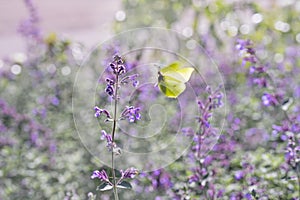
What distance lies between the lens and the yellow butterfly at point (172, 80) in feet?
7.73

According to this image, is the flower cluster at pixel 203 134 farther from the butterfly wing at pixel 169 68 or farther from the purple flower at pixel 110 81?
the purple flower at pixel 110 81

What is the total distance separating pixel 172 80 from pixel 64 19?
28.1 ft

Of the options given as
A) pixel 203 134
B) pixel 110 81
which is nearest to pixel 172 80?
pixel 110 81

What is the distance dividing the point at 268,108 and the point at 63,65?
1883mm

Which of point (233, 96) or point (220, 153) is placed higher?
point (233, 96)

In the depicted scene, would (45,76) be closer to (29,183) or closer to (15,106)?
(15,106)

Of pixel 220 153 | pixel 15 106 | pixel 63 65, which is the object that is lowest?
pixel 220 153

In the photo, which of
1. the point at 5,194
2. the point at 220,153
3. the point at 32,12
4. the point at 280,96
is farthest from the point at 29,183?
the point at 32,12

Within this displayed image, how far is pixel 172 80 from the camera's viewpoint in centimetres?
236

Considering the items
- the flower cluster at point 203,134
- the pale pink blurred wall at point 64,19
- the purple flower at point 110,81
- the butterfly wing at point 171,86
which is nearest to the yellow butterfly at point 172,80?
the butterfly wing at point 171,86

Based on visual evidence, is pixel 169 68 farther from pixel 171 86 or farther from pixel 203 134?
pixel 203 134

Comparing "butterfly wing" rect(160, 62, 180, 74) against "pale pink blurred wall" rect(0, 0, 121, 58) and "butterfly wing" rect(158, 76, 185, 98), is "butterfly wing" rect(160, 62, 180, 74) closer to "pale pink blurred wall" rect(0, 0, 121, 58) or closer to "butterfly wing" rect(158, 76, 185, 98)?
"butterfly wing" rect(158, 76, 185, 98)

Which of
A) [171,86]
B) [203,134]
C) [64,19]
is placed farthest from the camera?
[64,19]

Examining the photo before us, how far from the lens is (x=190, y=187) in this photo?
302 cm
